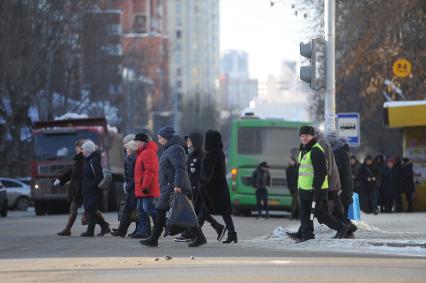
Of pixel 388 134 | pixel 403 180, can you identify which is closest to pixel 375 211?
pixel 403 180

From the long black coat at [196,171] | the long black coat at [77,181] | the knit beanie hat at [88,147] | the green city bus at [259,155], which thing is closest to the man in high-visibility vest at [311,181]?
the long black coat at [196,171]

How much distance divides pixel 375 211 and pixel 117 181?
38.9 feet

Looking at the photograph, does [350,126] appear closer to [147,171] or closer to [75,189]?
[75,189]

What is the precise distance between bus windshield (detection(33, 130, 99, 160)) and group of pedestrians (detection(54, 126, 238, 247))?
16.1 meters

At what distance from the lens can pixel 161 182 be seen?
16844 millimetres

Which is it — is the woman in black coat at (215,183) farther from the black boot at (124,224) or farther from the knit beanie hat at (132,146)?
the black boot at (124,224)

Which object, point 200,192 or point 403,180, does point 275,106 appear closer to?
point 403,180

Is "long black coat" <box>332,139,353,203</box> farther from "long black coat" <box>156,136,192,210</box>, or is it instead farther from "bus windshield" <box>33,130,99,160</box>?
"bus windshield" <box>33,130,99,160</box>

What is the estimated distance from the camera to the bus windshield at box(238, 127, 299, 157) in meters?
34.2

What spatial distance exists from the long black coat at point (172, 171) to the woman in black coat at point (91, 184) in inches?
141

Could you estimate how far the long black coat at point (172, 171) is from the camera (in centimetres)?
1653

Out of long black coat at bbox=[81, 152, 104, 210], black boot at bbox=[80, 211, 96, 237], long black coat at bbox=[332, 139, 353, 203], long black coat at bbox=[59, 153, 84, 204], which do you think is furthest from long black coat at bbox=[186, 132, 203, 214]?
long black coat at bbox=[59, 153, 84, 204]

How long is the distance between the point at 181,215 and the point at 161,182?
2.16 feet

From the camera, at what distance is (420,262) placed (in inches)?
564
